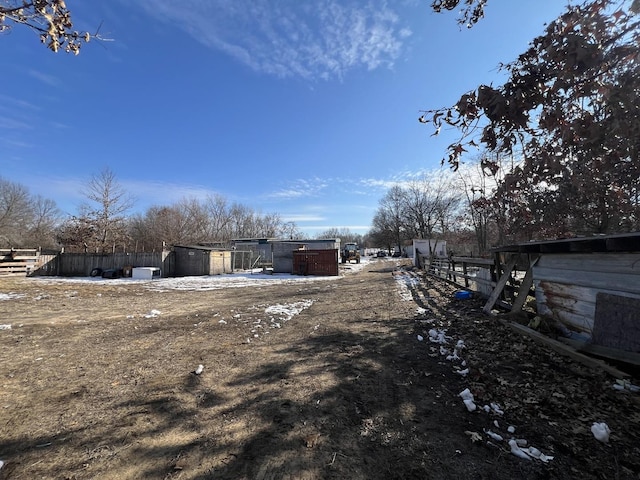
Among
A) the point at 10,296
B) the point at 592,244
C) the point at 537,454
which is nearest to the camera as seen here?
the point at 537,454

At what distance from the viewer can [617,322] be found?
152 inches

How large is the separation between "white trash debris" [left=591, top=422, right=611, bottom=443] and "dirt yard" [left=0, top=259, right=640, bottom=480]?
1.9 inches

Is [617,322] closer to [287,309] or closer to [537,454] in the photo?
[537,454]

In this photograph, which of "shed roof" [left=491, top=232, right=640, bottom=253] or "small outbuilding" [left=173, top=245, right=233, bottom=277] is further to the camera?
"small outbuilding" [left=173, top=245, right=233, bottom=277]

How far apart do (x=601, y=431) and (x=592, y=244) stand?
102 inches

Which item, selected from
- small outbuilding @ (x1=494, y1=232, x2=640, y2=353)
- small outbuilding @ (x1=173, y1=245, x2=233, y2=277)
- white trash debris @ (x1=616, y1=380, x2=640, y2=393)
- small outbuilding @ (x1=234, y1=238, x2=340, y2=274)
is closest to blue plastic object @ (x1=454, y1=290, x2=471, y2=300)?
small outbuilding @ (x1=494, y1=232, x2=640, y2=353)

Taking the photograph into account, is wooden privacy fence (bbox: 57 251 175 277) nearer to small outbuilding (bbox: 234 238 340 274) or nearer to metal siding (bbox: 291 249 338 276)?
small outbuilding (bbox: 234 238 340 274)

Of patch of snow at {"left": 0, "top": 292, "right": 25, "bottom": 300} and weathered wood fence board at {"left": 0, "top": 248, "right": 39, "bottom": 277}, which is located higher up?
weathered wood fence board at {"left": 0, "top": 248, "right": 39, "bottom": 277}

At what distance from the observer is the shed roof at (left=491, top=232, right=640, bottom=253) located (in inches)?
143

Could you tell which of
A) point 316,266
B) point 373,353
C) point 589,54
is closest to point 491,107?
point 589,54

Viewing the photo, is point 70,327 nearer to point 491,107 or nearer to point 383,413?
point 383,413

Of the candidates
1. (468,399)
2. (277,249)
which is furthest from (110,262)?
(468,399)

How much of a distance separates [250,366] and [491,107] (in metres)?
4.23

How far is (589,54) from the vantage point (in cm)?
218
